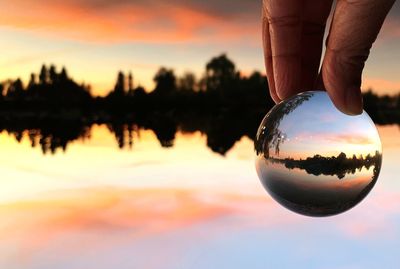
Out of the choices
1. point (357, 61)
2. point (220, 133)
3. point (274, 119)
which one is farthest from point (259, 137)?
point (220, 133)

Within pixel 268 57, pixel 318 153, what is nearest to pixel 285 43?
pixel 268 57

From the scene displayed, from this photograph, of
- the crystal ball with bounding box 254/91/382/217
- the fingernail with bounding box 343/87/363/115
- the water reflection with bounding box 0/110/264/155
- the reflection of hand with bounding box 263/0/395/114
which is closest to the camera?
the reflection of hand with bounding box 263/0/395/114

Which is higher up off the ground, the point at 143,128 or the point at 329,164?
the point at 329,164

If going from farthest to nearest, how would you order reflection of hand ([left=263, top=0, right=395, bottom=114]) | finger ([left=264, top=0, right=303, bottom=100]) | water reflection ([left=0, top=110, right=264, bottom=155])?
water reflection ([left=0, top=110, right=264, bottom=155])
finger ([left=264, top=0, right=303, bottom=100])
reflection of hand ([left=263, top=0, right=395, bottom=114])

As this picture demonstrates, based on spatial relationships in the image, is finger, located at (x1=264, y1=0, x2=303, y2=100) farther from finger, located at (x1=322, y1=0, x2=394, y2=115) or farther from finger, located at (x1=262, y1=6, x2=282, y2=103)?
finger, located at (x1=322, y1=0, x2=394, y2=115)

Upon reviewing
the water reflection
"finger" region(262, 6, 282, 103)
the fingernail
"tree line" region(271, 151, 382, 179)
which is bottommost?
the water reflection

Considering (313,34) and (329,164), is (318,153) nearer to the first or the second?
(329,164)

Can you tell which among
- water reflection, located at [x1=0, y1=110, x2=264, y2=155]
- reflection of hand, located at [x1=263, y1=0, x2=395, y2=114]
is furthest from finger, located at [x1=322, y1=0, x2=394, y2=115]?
water reflection, located at [x1=0, y1=110, x2=264, y2=155]
